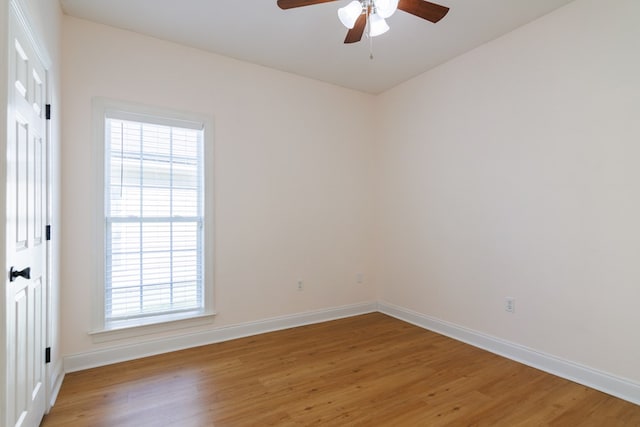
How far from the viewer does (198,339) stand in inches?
127

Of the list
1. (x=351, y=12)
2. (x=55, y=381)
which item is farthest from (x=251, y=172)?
(x=55, y=381)

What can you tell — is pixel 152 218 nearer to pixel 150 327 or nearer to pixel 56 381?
pixel 150 327

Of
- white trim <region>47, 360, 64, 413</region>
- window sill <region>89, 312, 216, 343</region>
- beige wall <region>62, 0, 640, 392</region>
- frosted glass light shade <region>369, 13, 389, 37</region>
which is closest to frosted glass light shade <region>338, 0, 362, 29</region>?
frosted glass light shade <region>369, 13, 389, 37</region>

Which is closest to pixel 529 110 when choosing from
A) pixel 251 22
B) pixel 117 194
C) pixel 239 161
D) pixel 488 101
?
pixel 488 101

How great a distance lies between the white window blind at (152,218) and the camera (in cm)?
292

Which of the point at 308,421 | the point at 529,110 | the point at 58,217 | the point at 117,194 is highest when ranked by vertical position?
the point at 529,110

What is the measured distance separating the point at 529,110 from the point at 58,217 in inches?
154

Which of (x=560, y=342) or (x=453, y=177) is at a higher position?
(x=453, y=177)

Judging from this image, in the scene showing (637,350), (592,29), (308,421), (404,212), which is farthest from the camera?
(404,212)

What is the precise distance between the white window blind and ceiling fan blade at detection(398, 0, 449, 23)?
2157 millimetres

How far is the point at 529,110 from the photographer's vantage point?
9.27ft

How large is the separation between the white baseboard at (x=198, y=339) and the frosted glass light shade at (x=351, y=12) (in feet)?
9.62

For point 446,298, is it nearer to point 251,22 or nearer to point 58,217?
point 251,22

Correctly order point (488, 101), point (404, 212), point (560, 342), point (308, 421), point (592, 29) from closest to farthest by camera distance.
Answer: point (308, 421) < point (592, 29) < point (560, 342) < point (488, 101) < point (404, 212)
